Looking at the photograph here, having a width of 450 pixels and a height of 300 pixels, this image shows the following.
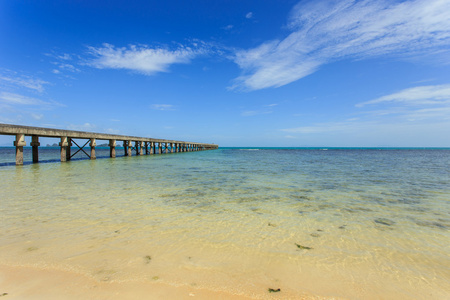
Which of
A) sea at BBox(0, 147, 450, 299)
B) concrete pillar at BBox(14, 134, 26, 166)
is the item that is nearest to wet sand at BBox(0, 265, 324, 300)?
sea at BBox(0, 147, 450, 299)

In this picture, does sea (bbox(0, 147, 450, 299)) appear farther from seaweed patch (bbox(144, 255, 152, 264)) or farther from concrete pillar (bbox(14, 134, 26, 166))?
concrete pillar (bbox(14, 134, 26, 166))

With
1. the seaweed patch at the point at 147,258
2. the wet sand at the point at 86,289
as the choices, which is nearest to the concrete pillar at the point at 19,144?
the wet sand at the point at 86,289

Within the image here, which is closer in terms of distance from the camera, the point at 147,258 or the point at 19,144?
the point at 147,258

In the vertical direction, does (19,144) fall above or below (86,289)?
above

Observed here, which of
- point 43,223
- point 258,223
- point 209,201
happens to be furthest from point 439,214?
point 43,223

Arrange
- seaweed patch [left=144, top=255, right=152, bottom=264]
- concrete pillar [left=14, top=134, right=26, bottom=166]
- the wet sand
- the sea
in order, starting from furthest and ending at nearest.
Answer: concrete pillar [left=14, top=134, right=26, bottom=166] < seaweed patch [left=144, top=255, right=152, bottom=264] < the sea < the wet sand

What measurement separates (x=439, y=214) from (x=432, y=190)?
12.9ft

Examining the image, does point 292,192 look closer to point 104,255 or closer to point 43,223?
point 104,255

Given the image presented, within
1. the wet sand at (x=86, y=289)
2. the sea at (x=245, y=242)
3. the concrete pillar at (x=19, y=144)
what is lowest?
the sea at (x=245, y=242)

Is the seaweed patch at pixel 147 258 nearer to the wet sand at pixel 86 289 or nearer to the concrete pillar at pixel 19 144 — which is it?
the wet sand at pixel 86 289

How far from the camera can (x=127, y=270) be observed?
2586 millimetres

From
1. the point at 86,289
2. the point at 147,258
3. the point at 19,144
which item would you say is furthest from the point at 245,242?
the point at 19,144

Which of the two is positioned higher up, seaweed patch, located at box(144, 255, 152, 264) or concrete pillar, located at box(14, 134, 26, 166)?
concrete pillar, located at box(14, 134, 26, 166)

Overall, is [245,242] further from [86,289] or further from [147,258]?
[86,289]
